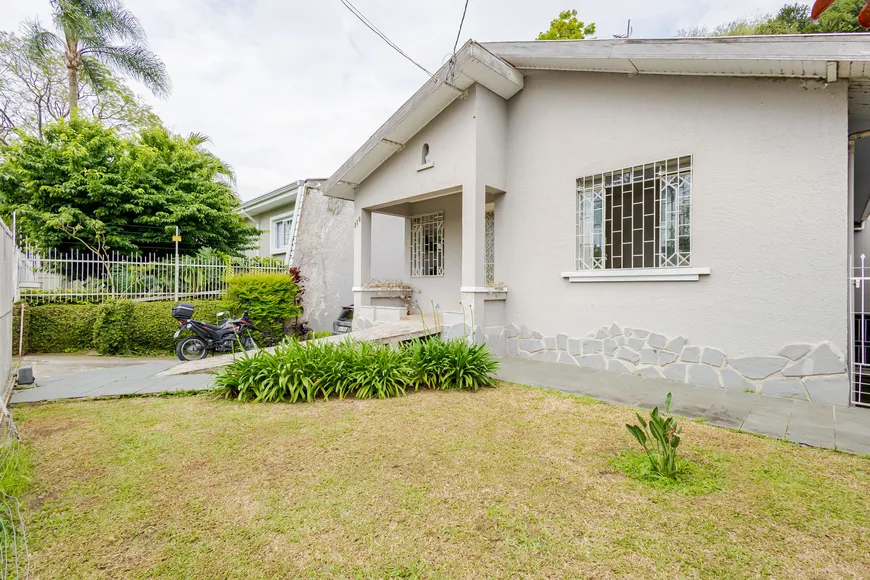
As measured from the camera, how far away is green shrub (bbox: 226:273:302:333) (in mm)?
10320

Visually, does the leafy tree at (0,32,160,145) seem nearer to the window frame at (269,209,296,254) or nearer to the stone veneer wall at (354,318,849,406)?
the window frame at (269,209,296,254)

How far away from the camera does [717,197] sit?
5.23 metres

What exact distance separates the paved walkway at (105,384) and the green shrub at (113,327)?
251 cm

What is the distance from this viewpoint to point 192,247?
1249 centimetres

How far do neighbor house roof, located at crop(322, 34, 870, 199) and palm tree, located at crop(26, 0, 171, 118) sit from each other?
12286 mm

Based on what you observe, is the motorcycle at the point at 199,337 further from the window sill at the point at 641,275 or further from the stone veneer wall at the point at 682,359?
the window sill at the point at 641,275

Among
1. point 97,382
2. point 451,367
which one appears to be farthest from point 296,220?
point 451,367

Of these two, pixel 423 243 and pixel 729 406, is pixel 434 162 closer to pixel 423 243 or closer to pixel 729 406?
pixel 423 243

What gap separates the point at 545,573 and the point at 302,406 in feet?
11.3

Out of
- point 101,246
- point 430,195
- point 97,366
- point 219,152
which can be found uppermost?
point 219,152

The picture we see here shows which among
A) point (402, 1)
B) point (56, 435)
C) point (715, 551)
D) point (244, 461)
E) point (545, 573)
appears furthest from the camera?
point (402, 1)

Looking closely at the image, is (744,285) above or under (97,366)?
above

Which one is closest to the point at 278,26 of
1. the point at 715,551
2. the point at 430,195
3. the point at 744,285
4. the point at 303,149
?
the point at 430,195

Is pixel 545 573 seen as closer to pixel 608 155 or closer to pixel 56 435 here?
pixel 56 435
